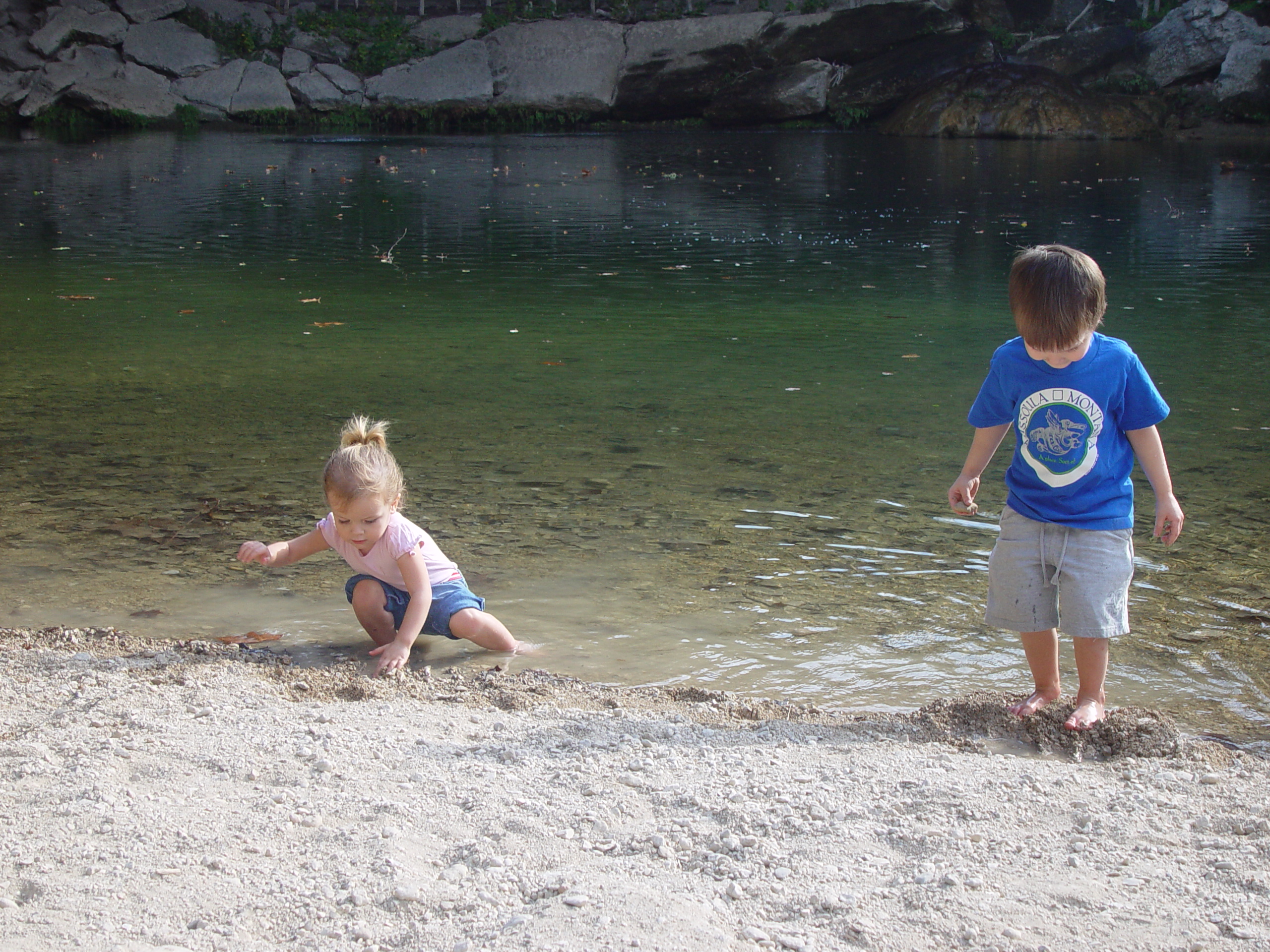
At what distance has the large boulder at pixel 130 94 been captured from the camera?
31.7 meters

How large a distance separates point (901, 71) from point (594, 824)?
33081 millimetres

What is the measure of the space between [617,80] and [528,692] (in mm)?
32937

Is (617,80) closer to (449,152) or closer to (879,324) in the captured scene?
(449,152)

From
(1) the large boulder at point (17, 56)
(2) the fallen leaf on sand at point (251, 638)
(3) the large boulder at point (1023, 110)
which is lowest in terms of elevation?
(2) the fallen leaf on sand at point (251, 638)

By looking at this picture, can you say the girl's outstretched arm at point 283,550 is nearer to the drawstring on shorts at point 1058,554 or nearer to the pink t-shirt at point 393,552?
the pink t-shirt at point 393,552

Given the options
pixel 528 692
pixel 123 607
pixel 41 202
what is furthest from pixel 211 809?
pixel 41 202

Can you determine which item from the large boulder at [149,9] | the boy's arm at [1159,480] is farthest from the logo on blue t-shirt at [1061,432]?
the large boulder at [149,9]

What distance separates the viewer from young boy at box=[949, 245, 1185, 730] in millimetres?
2801

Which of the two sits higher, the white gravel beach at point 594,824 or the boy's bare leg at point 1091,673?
the boy's bare leg at point 1091,673

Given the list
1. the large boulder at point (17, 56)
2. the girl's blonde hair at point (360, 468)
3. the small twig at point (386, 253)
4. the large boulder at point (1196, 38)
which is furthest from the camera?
the large boulder at point (17, 56)

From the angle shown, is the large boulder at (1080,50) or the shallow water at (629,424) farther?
the large boulder at (1080,50)

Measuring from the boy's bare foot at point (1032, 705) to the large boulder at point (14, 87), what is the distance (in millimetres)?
35298

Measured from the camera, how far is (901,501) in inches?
193

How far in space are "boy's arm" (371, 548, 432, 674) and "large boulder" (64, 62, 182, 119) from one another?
3265cm
